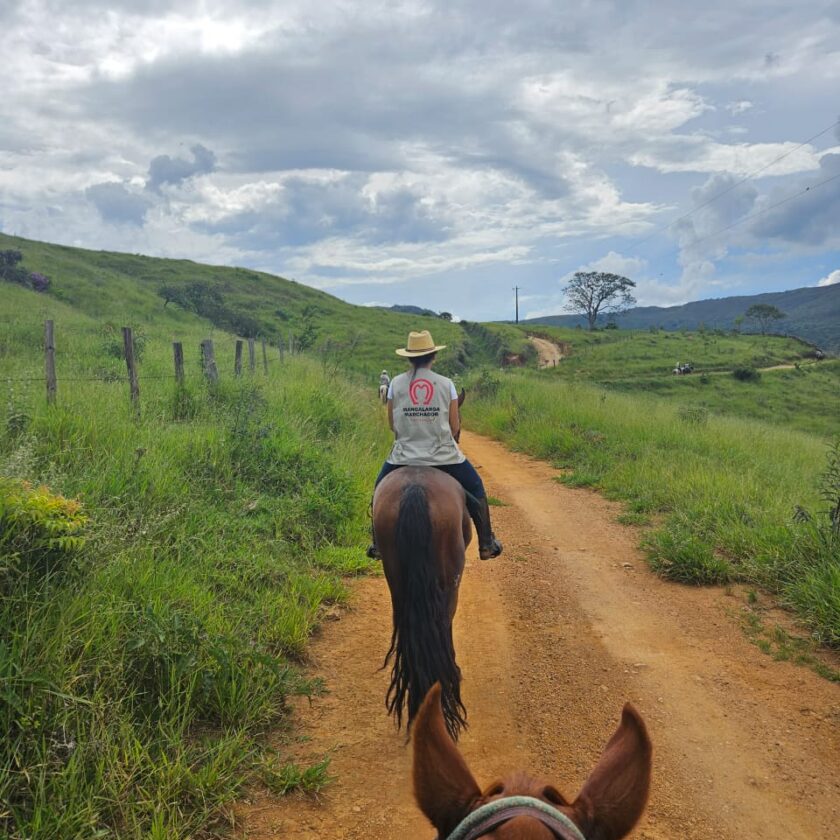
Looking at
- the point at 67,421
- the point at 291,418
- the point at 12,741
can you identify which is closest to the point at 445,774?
the point at 12,741

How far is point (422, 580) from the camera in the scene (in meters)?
3.44

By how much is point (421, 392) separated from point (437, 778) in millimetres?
2907

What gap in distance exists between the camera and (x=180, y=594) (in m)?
3.97

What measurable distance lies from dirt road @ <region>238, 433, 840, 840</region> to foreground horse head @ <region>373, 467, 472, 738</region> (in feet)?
1.50

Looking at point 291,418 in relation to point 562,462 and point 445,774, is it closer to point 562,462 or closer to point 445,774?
point 562,462

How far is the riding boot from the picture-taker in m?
4.26

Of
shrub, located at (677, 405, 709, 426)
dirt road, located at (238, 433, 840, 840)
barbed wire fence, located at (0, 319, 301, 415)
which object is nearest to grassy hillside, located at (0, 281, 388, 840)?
barbed wire fence, located at (0, 319, 301, 415)

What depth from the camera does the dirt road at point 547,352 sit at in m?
41.2

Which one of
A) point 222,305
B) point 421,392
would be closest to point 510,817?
point 421,392

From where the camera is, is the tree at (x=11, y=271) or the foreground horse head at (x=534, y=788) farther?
the tree at (x=11, y=271)

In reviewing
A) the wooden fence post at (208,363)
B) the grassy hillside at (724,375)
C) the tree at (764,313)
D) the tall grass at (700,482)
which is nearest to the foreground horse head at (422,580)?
the tall grass at (700,482)

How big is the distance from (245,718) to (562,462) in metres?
8.87

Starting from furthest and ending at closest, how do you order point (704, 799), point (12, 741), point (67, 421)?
point (67, 421)
point (704, 799)
point (12, 741)

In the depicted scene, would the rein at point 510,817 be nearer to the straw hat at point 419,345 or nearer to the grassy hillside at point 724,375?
the straw hat at point 419,345
